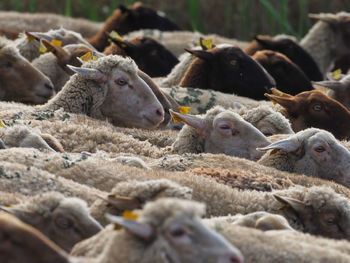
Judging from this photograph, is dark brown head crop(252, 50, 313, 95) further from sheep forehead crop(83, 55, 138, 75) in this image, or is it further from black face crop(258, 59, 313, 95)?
sheep forehead crop(83, 55, 138, 75)

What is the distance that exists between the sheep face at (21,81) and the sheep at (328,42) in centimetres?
494

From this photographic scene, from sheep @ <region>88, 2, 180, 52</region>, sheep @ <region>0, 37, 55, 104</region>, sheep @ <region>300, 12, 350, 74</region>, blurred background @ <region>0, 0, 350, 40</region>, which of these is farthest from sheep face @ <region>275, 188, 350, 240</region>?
blurred background @ <region>0, 0, 350, 40</region>

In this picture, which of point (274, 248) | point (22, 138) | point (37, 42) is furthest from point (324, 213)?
point (37, 42)

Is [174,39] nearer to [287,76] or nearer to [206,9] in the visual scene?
[287,76]

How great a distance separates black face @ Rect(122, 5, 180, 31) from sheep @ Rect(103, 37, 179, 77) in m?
2.01

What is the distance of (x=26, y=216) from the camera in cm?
379

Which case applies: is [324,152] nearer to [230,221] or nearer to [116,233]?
[230,221]

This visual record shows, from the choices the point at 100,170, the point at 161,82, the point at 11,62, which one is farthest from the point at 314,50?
the point at 100,170

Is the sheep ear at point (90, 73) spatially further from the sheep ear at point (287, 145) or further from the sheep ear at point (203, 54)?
the sheep ear at point (203, 54)

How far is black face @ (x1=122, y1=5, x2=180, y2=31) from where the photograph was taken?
38.3ft

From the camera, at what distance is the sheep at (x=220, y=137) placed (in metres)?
6.04

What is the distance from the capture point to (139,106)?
6.81 metres

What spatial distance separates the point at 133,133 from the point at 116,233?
3.21 m

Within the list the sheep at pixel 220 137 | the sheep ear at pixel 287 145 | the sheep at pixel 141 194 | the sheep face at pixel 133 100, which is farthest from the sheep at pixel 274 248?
the sheep face at pixel 133 100
